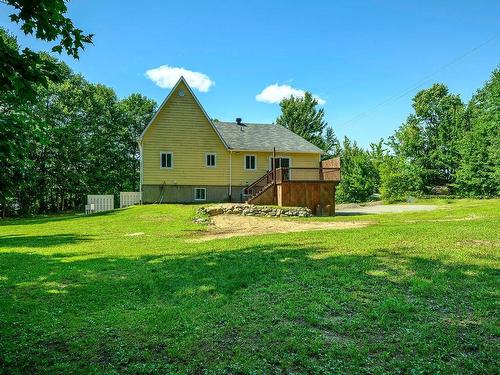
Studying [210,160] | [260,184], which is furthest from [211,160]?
[260,184]

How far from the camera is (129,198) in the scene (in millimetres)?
28406

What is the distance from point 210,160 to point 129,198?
22.5 ft

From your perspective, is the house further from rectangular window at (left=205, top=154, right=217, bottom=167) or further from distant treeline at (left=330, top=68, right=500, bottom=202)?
distant treeline at (left=330, top=68, right=500, bottom=202)

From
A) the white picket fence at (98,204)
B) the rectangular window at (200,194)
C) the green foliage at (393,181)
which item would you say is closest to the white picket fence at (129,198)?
the white picket fence at (98,204)

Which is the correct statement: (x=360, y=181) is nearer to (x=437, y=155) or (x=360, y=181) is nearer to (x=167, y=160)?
(x=437, y=155)

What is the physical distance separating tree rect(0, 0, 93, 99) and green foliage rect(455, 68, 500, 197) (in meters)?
36.2

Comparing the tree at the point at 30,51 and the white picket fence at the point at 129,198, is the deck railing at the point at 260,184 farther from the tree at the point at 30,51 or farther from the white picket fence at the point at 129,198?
the tree at the point at 30,51

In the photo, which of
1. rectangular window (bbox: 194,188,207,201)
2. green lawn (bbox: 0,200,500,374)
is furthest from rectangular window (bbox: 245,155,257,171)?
green lawn (bbox: 0,200,500,374)

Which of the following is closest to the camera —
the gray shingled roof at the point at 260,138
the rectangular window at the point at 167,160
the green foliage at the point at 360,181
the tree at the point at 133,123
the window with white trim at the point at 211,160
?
the rectangular window at the point at 167,160

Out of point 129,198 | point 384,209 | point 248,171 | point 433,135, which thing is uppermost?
point 433,135

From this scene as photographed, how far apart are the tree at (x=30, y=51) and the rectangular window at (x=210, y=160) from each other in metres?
24.4

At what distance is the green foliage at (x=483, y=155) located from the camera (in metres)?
33.2

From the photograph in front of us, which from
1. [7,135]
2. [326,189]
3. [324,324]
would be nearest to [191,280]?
[324,324]

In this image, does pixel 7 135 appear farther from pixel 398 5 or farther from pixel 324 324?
pixel 398 5
